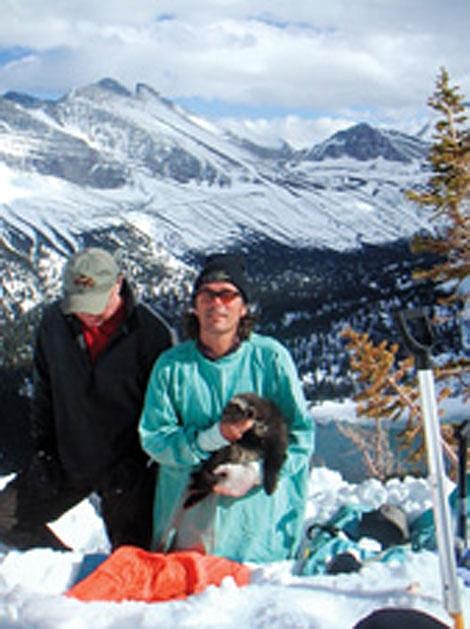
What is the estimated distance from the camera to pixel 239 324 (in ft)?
13.5

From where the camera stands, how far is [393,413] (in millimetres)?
17656

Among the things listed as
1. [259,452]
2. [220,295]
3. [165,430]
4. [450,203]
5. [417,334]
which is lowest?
[259,452]

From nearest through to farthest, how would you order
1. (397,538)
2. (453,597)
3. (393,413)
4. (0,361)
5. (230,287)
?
(453,597) < (230,287) < (397,538) < (393,413) < (0,361)

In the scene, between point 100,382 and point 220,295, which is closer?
point 220,295

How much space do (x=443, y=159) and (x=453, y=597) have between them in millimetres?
16160

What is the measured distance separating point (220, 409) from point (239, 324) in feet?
1.53

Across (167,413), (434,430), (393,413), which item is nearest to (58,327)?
(167,413)

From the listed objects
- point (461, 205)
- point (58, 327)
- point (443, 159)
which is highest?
point (443, 159)

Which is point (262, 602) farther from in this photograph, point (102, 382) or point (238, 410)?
point (102, 382)

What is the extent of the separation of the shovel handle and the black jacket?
76.5 inches

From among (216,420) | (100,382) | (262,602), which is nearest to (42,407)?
(100,382)

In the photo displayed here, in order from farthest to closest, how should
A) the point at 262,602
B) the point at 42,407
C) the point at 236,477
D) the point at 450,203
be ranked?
the point at 450,203 < the point at 42,407 < the point at 236,477 < the point at 262,602

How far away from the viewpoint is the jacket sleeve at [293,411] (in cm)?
412

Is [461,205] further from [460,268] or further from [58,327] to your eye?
[58,327]
